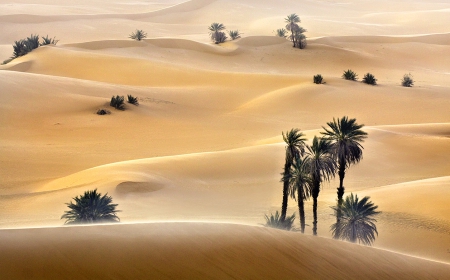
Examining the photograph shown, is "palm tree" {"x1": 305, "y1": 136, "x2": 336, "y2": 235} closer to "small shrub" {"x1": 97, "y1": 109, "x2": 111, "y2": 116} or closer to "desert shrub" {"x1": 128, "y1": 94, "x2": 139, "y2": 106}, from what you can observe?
"small shrub" {"x1": 97, "y1": 109, "x2": 111, "y2": 116}

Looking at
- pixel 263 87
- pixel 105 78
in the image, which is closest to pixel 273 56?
pixel 263 87

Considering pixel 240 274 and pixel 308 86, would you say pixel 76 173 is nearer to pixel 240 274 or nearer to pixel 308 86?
pixel 240 274

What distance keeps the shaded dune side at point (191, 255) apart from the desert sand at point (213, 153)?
26 millimetres

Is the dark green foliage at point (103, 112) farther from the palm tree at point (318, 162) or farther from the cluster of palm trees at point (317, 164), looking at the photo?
the palm tree at point (318, 162)

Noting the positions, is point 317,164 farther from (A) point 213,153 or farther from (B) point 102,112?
(B) point 102,112

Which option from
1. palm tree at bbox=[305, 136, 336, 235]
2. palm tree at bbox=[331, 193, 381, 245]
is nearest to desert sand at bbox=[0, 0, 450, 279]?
palm tree at bbox=[331, 193, 381, 245]

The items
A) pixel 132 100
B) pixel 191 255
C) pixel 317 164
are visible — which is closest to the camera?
pixel 191 255

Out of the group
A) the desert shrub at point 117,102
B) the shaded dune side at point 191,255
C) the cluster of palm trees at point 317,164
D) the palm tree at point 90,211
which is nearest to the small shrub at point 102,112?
the desert shrub at point 117,102

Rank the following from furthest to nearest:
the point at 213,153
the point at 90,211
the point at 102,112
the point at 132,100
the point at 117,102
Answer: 1. the point at 132,100
2. the point at 117,102
3. the point at 102,112
4. the point at 213,153
5. the point at 90,211

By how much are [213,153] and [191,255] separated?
15003 mm

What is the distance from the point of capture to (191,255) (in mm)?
8461

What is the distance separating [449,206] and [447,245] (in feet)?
8.52

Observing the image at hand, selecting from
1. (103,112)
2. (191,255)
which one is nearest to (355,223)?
(191,255)

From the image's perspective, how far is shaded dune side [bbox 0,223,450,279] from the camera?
25.9ft
